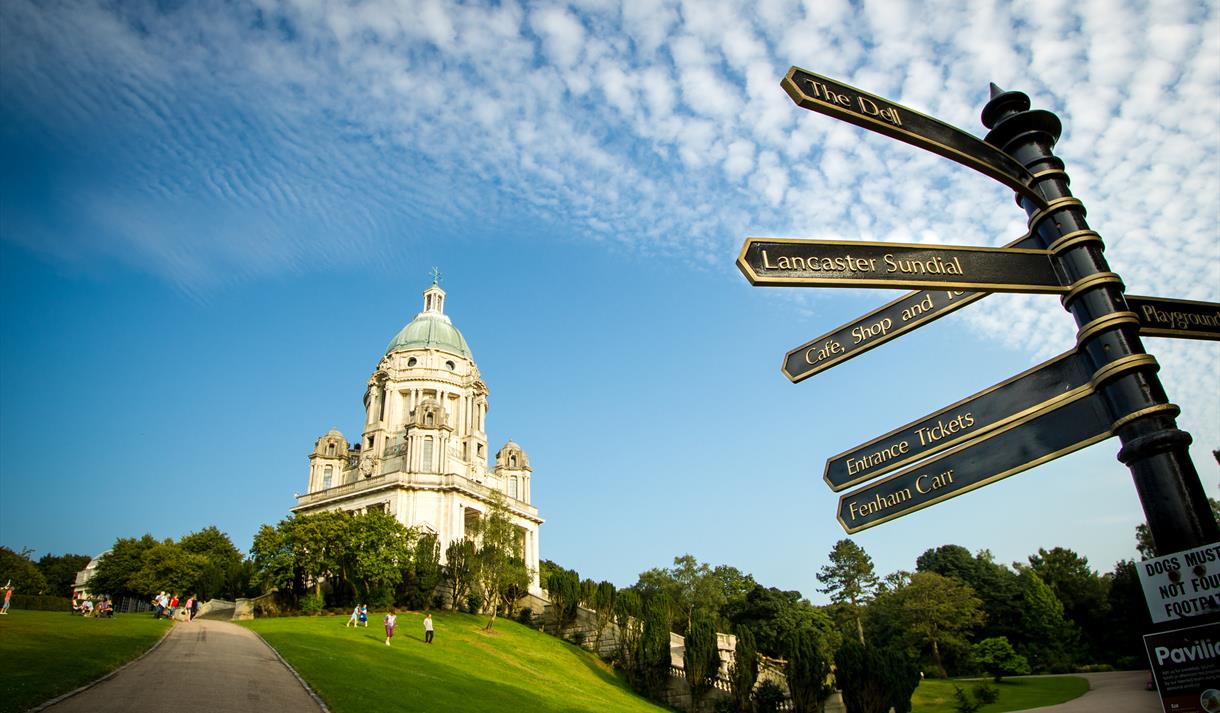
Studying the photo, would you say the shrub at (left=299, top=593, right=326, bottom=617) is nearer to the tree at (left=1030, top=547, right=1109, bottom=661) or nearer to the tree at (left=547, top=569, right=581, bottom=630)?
the tree at (left=547, top=569, right=581, bottom=630)

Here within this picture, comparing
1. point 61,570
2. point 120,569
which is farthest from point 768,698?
point 61,570

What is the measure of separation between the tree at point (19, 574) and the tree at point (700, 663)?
68592mm

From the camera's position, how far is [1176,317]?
641cm

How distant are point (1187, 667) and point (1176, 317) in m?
3.18

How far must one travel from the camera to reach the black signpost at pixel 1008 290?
527 centimetres

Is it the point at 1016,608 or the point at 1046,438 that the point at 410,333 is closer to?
the point at 1016,608

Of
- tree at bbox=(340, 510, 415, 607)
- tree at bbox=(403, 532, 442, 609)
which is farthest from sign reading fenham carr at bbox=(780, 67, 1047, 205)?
tree at bbox=(403, 532, 442, 609)

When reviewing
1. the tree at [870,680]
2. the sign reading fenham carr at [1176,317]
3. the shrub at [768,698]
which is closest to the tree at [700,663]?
the shrub at [768,698]

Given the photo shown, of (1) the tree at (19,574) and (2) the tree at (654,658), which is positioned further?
(1) the tree at (19,574)

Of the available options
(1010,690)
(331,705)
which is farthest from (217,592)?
(1010,690)

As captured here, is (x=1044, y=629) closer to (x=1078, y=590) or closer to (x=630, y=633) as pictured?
(x=1078, y=590)

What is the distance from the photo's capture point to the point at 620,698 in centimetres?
3825

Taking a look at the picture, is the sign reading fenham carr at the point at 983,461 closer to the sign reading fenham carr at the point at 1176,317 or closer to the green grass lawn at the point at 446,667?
the sign reading fenham carr at the point at 1176,317

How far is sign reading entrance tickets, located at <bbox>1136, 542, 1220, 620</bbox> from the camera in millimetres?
4594
